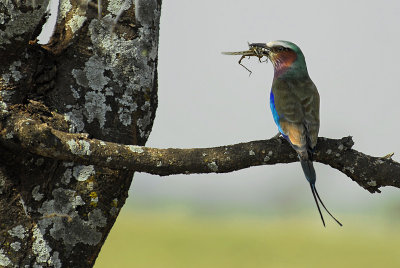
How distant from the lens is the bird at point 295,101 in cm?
335

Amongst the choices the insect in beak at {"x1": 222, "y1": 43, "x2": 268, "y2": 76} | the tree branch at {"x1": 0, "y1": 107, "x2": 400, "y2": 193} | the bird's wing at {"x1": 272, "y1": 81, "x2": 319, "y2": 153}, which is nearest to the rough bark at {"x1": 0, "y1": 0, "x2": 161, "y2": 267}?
the tree branch at {"x1": 0, "y1": 107, "x2": 400, "y2": 193}

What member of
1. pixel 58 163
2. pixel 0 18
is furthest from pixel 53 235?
pixel 0 18

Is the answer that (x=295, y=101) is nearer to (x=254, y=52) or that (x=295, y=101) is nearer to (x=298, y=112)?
(x=298, y=112)

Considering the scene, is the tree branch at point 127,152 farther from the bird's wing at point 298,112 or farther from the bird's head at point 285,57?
the bird's head at point 285,57

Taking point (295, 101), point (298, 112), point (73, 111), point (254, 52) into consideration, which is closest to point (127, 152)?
point (73, 111)

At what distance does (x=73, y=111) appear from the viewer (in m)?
3.21

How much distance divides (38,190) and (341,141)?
1.77 m

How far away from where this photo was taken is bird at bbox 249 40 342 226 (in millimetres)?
3354

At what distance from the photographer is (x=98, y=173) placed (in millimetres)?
3234

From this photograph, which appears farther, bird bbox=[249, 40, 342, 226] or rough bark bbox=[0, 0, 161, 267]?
bird bbox=[249, 40, 342, 226]

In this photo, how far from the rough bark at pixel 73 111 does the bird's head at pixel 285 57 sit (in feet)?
4.88

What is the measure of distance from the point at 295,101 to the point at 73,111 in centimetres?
170

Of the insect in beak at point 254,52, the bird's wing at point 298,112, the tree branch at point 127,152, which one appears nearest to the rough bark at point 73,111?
the tree branch at point 127,152

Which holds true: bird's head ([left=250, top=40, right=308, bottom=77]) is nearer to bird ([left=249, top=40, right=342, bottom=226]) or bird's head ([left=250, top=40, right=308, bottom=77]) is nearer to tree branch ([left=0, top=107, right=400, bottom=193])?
bird ([left=249, top=40, right=342, bottom=226])
